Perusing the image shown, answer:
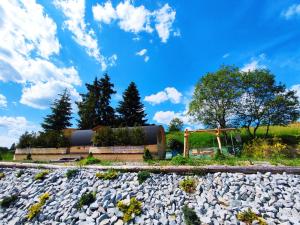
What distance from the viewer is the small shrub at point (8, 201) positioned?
813 cm

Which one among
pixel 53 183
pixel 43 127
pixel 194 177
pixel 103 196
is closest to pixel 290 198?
pixel 194 177

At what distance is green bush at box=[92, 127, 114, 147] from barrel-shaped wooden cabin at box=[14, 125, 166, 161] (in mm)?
508

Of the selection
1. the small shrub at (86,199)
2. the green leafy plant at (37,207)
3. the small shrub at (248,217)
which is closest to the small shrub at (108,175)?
the small shrub at (86,199)

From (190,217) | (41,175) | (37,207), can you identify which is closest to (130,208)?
(190,217)

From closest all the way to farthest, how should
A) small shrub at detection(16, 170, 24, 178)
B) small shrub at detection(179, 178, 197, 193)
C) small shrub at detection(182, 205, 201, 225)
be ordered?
1. small shrub at detection(182, 205, 201, 225)
2. small shrub at detection(179, 178, 197, 193)
3. small shrub at detection(16, 170, 24, 178)

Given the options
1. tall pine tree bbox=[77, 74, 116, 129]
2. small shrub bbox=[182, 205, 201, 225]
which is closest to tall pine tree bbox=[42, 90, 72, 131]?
tall pine tree bbox=[77, 74, 116, 129]

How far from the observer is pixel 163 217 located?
5.73 meters

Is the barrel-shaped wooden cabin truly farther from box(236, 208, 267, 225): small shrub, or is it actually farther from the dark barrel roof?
box(236, 208, 267, 225): small shrub

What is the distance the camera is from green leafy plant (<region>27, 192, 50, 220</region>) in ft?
23.2

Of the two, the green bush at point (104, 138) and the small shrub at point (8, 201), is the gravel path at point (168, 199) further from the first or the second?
the green bush at point (104, 138)

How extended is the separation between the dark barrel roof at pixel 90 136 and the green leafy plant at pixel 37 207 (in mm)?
10619

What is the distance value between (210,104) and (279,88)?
8.92 meters

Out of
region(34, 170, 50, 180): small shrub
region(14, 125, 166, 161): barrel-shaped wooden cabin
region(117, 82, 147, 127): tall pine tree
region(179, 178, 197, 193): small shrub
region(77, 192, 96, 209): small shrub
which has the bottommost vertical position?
region(77, 192, 96, 209): small shrub

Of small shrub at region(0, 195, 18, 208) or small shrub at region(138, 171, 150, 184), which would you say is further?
small shrub at region(0, 195, 18, 208)
